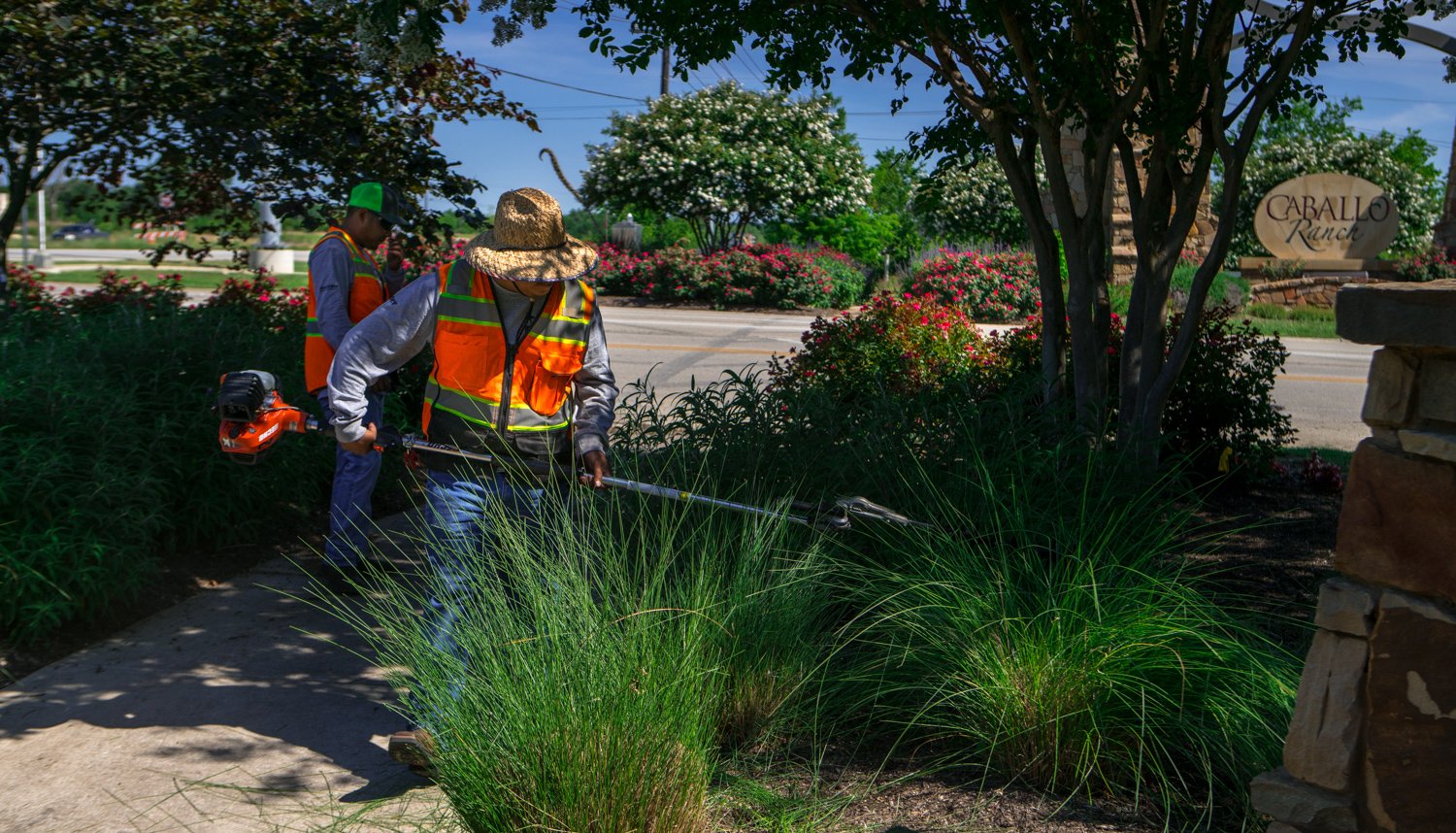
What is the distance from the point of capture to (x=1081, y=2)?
5.50m

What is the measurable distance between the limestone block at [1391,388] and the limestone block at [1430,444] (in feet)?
0.15

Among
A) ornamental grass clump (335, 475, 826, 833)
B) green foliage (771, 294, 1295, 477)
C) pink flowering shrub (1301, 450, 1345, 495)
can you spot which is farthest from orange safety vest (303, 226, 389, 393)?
pink flowering shrub (1301, 450, 1345, 495)

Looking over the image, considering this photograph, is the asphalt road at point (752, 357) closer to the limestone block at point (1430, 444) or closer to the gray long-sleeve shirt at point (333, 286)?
the gray long-sleeve shirt at point (333, 286)

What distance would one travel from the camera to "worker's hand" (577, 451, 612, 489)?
3.98 metres

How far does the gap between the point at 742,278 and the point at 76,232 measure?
227 ft

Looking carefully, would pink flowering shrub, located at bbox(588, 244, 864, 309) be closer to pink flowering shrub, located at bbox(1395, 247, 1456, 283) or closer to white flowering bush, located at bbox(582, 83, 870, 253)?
white flowering bush, located at bbox(582, 83, 870, 253)

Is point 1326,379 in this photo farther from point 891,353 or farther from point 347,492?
point 347,492

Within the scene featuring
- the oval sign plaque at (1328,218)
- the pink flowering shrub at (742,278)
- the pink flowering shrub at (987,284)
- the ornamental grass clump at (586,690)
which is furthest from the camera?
the pink flowering shrub at (742,278)

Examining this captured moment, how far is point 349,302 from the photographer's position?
216 inches

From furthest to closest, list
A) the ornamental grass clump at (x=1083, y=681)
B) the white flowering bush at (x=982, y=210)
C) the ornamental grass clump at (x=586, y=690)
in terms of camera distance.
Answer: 1. the white flowering bush at (x=982, y=210)
2. the ornamental grass clump at (x=1083, y=681)
3. the ornamental grass clump at (x=586, y=690)

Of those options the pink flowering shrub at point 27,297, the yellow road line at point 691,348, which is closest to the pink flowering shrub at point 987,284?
the yellow road line at point 691,348

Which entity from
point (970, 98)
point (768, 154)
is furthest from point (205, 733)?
point (768, 154)

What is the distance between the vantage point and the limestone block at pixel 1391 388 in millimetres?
2494

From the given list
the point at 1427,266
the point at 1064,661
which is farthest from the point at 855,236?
the point at 1064,661
